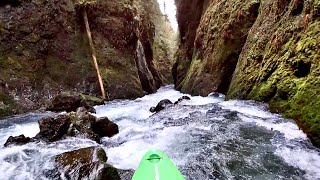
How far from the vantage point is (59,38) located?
1462 centimetres

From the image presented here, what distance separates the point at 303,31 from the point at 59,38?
1143cm

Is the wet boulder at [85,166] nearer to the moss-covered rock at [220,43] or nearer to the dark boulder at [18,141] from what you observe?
the dark boulder at [18,141]

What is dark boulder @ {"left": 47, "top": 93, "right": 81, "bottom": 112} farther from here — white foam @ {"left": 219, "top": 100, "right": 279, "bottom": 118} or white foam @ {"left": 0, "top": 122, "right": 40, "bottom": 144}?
white foam @ {"left": 219, "top": 100, "right": 279, "bottom": 118}

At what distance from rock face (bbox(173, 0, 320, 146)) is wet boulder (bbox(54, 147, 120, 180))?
345 cm

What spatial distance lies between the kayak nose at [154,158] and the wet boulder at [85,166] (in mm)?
983

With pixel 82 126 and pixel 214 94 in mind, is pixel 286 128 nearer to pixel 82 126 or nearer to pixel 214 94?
pixel 82 126

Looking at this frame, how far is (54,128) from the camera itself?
6477mm

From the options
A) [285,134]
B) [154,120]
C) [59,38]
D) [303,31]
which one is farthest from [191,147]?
[59,38]

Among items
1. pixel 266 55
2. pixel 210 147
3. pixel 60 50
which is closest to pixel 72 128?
pixel 210 147

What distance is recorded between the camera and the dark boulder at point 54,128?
6283 mm

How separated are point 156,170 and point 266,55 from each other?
7442 mm

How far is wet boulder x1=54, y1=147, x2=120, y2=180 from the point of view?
370 cm

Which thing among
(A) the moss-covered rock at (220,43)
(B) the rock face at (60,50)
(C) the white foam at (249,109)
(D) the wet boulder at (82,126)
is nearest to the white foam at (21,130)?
(D) the wet boulder at (82,126)

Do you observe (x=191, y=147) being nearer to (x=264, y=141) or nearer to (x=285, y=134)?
(x=264, y=141)
